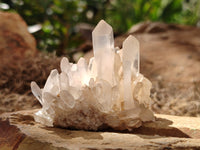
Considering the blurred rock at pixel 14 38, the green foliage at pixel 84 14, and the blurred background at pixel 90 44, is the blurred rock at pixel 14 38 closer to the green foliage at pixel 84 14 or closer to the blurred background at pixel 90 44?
the blurred background at pixel 90 44

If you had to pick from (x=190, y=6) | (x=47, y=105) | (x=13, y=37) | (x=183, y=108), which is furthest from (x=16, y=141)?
(x=190, y=6)

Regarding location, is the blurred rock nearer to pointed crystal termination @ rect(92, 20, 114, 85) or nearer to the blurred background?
the blurred background

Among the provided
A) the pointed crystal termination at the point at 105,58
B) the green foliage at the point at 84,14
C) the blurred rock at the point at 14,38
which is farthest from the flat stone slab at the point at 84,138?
the green foliage at the point at 84,14

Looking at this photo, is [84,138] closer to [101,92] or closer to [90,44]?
[101,92]

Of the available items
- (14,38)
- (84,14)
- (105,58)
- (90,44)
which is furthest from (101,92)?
(84,14)

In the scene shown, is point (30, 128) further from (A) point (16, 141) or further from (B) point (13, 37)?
(B) point (13, 37)

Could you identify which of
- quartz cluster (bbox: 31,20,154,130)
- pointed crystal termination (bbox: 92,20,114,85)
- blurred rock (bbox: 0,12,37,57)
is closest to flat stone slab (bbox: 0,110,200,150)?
quartz cluster (bbox: 31,20,154,130)
